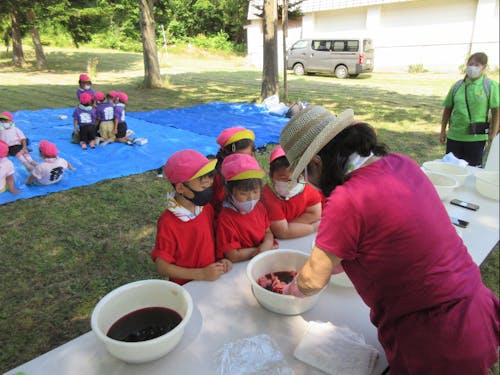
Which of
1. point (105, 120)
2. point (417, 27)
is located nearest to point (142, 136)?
point (105, 120)

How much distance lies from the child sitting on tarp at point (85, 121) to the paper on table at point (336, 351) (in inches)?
223

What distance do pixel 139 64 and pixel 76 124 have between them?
1444 centimetres

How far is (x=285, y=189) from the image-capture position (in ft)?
6.46

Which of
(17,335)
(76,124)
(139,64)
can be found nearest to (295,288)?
(17,335)

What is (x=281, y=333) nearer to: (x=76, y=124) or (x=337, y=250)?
(x=337, y=250)

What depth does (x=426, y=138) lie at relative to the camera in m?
6.43

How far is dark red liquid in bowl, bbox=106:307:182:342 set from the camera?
1.15 meters

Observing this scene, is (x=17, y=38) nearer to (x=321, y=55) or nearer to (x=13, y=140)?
(x=321, y=55)

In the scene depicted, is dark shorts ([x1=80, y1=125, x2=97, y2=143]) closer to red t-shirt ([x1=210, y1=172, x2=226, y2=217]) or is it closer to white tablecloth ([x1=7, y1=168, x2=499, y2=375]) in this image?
red t-shirt ([x1=210, y1=172, x2=226, y2=217])

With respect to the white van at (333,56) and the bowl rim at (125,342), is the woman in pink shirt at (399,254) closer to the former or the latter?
the bowl rim at (125,342)

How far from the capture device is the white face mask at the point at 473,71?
3.37 metres

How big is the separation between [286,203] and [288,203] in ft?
0.04

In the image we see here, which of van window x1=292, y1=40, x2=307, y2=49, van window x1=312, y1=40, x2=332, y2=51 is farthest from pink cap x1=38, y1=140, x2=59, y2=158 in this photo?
van window x1=292, y1=40, x2=307, y2=49

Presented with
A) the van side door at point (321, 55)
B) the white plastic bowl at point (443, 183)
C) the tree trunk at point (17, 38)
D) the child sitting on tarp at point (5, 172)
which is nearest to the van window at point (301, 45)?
the van side door at point (321, 55)
